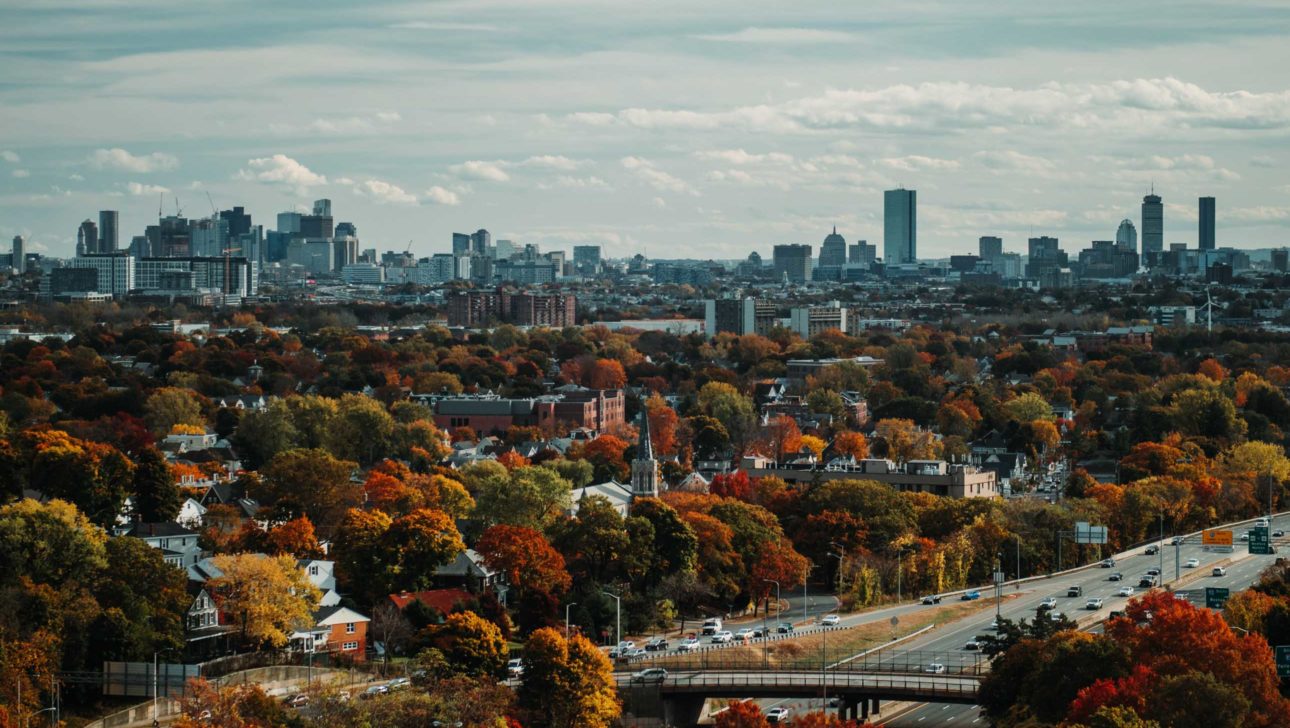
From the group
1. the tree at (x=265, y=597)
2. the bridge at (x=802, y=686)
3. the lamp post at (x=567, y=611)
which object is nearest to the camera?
the bridge at (x=802, y=686)

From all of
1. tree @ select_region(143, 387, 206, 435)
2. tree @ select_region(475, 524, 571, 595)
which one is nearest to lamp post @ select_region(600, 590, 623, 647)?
tree @ select_region(475, 524, 571, 595)

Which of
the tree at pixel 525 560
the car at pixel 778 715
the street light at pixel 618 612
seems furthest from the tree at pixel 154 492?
the car at pixel 778 715

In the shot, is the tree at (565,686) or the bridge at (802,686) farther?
the bridge at (802,686)

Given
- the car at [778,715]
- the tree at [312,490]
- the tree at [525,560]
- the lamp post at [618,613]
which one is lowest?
the car at [778,715]

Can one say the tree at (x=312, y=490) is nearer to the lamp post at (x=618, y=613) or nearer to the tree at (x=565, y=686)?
the lamp post at (x=618, y=613)

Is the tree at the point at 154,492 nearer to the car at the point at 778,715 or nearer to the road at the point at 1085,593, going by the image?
the road at the point at 1085,593

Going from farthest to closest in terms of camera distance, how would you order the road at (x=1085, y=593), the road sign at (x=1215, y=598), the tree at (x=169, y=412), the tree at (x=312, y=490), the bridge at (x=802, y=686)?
the tree at (x=169, y=412)
the tree at (x=312, y=490)
the road sign at (x=1215, y=598)
the road at (x=1085, y=593)
the bridge at (x=802, y=686)

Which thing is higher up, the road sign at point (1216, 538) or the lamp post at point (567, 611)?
the road sign at point (1216, 538)
